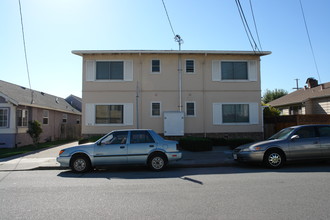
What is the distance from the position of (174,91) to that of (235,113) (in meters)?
4.52

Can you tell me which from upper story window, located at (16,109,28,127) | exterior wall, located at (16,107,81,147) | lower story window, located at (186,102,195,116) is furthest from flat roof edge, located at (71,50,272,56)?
exterior wall, located at (16,107,81,147)

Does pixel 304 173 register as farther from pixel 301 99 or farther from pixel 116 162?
pixel 301 99

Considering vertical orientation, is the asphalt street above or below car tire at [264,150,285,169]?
below

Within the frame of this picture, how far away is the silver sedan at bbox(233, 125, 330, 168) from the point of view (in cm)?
870

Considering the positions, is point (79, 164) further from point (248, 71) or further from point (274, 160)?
point (248, 71)

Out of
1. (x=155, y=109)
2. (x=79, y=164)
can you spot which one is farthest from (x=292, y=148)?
(x=155, y=109)

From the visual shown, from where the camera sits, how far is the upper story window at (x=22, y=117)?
17453mm

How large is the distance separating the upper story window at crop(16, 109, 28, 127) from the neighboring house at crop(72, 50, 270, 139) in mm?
5237

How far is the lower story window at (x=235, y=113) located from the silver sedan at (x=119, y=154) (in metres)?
9.11

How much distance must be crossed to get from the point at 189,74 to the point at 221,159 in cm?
779

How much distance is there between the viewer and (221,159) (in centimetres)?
1062

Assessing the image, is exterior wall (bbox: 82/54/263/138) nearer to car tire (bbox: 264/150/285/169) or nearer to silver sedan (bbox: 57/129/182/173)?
silver sedan (bbox: 57/129/182/173)

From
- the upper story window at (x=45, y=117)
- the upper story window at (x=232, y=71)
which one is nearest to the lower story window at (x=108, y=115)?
the upper story window at (x=45, y=117)

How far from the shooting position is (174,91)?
16.7m
